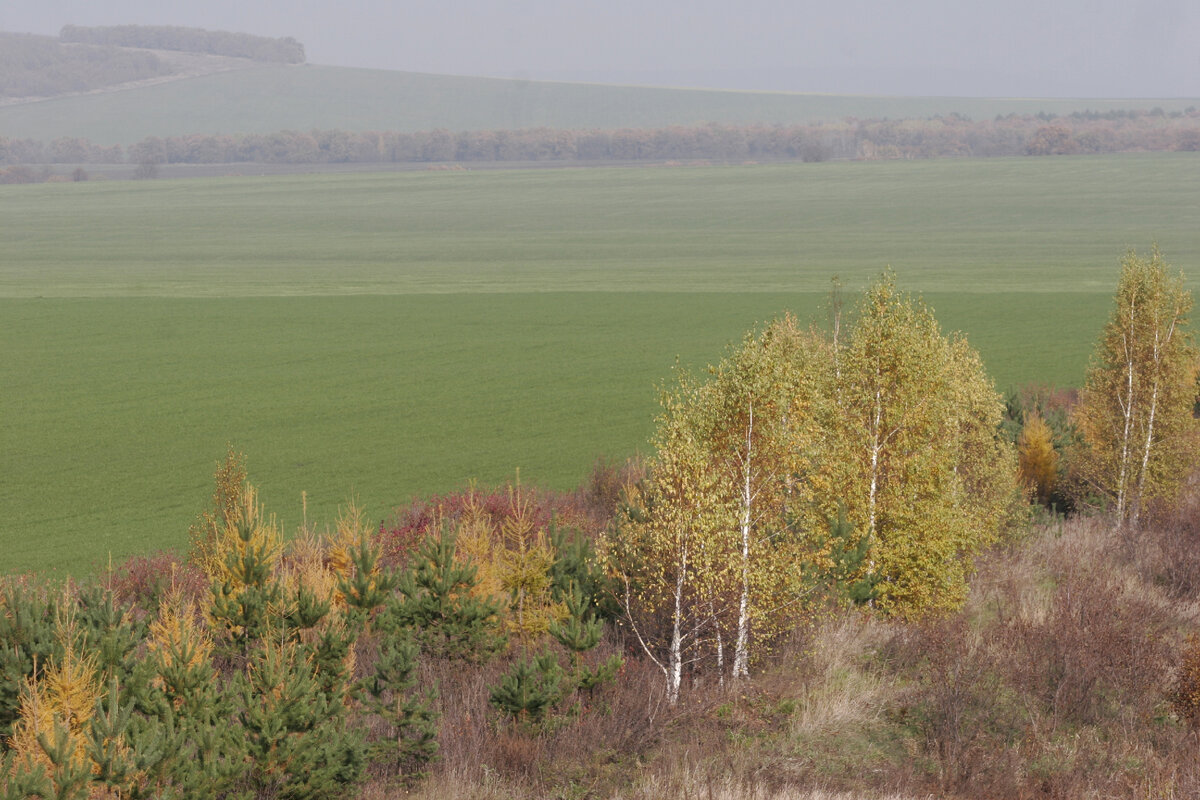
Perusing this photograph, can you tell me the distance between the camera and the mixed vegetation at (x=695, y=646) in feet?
52.6

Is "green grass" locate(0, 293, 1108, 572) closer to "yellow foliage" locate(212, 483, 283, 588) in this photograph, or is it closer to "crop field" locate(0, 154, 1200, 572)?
"crop field" locate(0, 154, 1200, 572)

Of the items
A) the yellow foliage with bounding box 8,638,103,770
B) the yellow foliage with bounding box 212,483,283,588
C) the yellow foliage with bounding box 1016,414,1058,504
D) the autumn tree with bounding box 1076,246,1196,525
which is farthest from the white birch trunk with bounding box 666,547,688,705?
the yellow foliage with bounding box 1016,414,1058,504

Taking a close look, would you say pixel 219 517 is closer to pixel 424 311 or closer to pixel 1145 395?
pixel 1145 395

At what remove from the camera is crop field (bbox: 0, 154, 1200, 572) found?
45.1 m

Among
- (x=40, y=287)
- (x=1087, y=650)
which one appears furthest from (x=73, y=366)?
(x=1087, y=650)

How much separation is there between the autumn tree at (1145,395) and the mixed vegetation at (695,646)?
9.12m

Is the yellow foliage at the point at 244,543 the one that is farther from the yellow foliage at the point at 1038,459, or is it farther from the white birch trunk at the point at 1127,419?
the yellow foliage at the point at 1038,459

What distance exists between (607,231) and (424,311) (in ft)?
212

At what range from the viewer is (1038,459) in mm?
43156

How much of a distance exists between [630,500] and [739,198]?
154458 millimetres

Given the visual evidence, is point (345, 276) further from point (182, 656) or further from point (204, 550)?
point (182, 656)

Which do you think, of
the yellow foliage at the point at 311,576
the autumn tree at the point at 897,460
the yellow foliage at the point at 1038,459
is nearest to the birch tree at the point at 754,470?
the autumn tree at the point at 897,460

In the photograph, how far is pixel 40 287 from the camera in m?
95.1

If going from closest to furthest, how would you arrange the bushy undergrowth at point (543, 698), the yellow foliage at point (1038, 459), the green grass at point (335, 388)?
the bushy undergrowth at point (543, 698) → the green grass at point (335, 388) → the yellow foliage at point (1038, 459)
